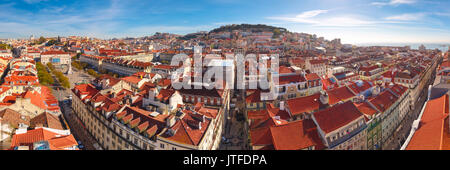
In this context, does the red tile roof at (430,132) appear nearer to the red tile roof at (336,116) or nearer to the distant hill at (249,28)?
the red tile roof at (336,116)

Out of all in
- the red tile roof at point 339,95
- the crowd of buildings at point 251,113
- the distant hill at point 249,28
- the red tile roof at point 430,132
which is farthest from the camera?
the distant hill at point 249,28

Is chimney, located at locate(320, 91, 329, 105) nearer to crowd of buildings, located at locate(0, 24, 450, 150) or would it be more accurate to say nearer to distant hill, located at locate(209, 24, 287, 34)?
crowd of buildings, located at locate(0, 24, 450, 150)

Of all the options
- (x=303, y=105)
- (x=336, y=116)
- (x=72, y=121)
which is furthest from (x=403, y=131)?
(x=72, y=121)

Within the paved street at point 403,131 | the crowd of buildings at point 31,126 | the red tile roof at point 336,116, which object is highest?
the red tile roof at point 336,116

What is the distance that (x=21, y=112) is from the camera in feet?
56.4

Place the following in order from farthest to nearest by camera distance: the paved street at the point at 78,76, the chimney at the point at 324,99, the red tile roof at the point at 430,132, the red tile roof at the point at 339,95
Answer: the paved street at the point at 78,76 → the red tile roof at the point at 339,95 → the chimney at the point at 324,99 → the red tile roof at the point at 430,132

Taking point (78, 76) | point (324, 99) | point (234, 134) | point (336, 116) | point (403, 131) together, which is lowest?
point (403, 131)

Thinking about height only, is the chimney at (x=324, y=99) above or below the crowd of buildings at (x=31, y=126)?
above

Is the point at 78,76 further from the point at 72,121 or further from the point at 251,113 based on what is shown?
the point at 251,113

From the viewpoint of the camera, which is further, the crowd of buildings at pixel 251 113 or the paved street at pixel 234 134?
the paved street at pixel 234 134

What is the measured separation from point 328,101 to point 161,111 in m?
12.1

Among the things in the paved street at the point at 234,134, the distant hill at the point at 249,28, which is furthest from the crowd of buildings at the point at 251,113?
the distant hill at the point at 249,28
